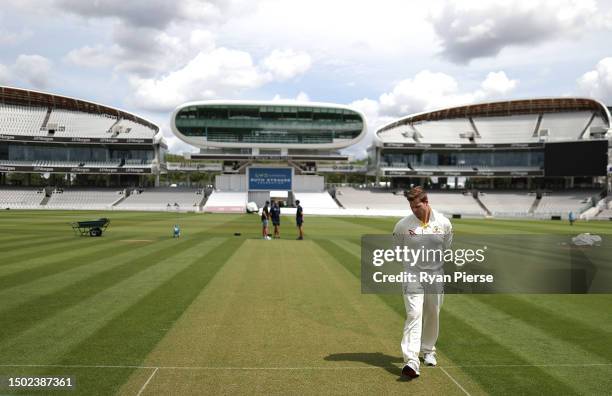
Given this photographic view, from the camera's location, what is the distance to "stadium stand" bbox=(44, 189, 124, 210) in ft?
216

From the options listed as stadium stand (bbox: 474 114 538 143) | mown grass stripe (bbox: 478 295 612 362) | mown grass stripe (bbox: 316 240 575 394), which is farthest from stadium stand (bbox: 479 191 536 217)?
mown grass stripe (bbox: 316 240 575 394)

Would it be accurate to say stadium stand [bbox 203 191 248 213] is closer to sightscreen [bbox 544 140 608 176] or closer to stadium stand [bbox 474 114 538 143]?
stadium stand [bbox 474 114 538 143]

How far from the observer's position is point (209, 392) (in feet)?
16.9

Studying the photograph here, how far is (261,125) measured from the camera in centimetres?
8262

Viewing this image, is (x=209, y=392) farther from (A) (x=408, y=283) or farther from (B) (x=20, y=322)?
(B) (x=20, y=322)

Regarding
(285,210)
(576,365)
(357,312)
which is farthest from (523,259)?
(285,210)

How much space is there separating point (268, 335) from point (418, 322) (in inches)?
102

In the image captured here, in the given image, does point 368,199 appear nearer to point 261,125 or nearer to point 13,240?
point 261,125

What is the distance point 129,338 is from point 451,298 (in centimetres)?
653

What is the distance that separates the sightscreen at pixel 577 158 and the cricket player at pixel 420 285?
230ft

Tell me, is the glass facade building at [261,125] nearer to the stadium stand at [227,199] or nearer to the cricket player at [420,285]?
the stadium stand at [227,199]

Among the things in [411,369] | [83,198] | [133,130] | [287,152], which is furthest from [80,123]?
[411,369]

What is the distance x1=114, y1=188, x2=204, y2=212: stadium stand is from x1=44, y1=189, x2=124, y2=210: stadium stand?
7.52 feet

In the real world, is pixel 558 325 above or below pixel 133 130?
below
